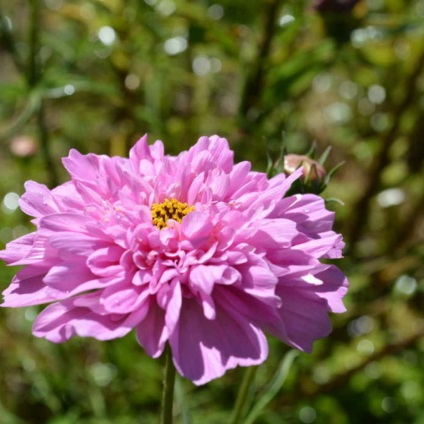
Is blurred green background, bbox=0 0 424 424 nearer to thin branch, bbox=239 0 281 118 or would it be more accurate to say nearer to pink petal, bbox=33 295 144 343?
thin branch, bbox=239 0 281 118

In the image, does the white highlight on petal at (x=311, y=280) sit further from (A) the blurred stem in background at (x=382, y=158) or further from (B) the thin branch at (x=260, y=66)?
(A) the blurred stem in background at (x=382, y=158)

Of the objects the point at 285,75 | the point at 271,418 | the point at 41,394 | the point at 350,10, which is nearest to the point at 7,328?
the point at 41,394

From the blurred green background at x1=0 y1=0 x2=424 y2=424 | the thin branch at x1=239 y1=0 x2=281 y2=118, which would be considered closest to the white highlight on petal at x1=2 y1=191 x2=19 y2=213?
the blurred green background at x1=0 y1=0 x2=424 y2=424

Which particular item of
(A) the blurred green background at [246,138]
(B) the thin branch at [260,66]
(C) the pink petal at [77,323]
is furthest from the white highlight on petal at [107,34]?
(C) the pink petal at [77,323]

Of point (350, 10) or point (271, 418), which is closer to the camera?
point (350, 10)

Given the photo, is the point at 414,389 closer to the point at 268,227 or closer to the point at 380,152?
the point at 380,152

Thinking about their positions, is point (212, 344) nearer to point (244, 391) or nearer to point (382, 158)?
point (244, 391)

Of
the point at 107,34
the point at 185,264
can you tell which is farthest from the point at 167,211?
the point at 107,34

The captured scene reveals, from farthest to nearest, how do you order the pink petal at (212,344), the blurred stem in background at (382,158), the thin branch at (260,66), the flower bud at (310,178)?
the blurred stem in background at (382,158) < the thin branch at (260,66) < the flower bud at (310,178) < the pink petal at (212,344)
